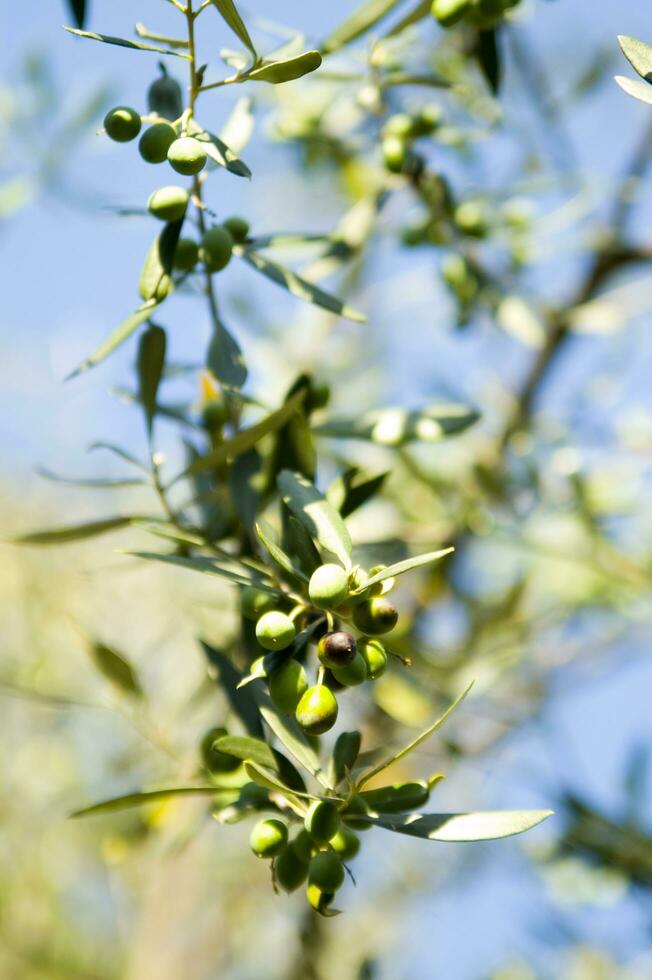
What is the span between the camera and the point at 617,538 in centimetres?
187

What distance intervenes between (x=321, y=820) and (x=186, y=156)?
439 millimetres

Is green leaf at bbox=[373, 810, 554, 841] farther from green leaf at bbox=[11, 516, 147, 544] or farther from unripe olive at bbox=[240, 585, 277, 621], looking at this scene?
green leaf at bbox=[11, 516, 147, 544]

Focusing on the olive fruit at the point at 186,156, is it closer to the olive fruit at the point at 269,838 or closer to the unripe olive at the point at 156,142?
the unripe olive at the point at 156,142

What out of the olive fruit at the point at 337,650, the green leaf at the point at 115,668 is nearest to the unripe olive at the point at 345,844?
the olive fruit at the point at 337,650

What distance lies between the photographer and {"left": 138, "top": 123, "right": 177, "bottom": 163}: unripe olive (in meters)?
0.70

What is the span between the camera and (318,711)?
0.64 m

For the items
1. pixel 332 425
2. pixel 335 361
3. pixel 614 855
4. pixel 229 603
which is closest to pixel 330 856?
pixel 332 425

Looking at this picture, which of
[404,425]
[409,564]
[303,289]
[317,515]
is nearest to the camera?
[409,564]

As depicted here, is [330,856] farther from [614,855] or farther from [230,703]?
[614,855]

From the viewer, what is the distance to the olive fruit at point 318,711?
64 cm

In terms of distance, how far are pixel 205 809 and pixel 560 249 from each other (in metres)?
0.93

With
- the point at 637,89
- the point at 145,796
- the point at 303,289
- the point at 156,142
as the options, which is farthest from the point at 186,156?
the point at 145,796

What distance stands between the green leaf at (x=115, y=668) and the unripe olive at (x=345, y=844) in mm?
303

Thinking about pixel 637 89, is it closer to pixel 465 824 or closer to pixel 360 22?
pixel 360 22
